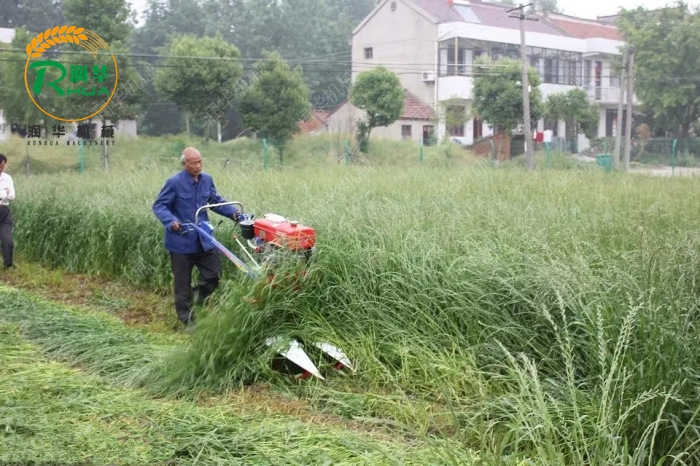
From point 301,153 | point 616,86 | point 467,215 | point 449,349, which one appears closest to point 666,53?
point 616,86

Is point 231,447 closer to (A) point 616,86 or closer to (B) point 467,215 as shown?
(B) point 467,215

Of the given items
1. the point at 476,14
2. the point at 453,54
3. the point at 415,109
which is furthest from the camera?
the point at 476,14

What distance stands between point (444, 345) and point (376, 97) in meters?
24.4

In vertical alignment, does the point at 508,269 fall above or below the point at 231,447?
above

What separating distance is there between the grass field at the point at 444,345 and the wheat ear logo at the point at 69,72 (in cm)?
1353

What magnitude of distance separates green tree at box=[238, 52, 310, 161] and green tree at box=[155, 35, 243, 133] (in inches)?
43.1

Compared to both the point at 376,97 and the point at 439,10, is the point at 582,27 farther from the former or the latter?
the point at 376,97

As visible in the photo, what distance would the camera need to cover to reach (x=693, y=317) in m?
3.89

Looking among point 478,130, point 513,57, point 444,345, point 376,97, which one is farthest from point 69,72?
point 513,57

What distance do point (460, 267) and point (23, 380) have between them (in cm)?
288

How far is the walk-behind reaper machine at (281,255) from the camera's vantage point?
4.95 metres

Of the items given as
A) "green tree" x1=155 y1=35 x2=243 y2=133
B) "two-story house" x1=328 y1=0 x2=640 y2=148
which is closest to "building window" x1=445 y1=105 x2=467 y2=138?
"two-story house" x1=328 y1=0 x2=640 y2=148

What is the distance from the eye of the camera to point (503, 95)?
2952 cm

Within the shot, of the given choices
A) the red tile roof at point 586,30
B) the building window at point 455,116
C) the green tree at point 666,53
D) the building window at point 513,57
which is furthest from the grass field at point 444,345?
the red tile roof at point 586,30
